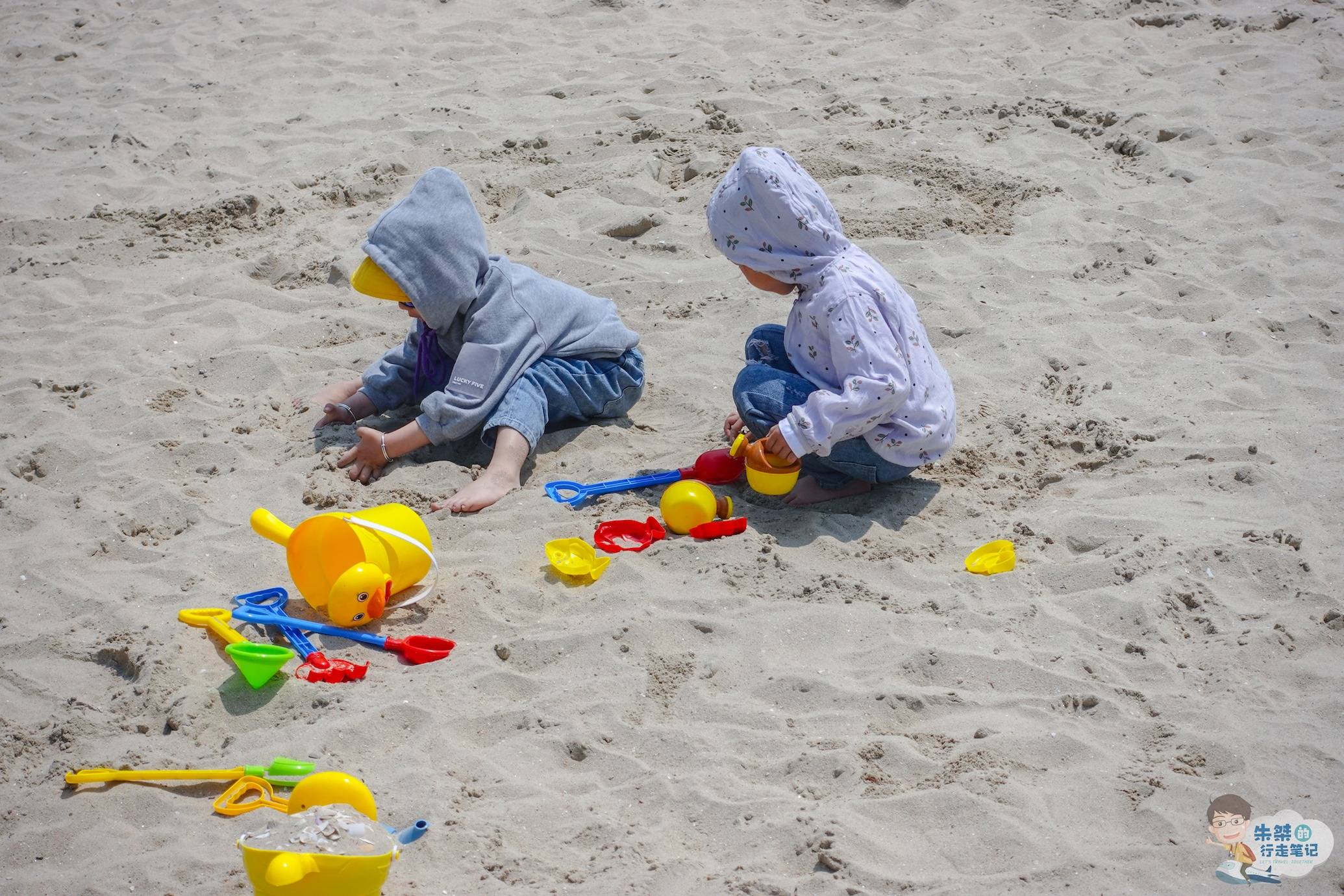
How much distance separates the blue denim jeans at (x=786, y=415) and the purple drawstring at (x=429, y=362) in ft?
3.44

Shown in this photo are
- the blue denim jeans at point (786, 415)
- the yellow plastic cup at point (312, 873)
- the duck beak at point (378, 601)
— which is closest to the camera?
the yellow plastic cup at point (312, 873)

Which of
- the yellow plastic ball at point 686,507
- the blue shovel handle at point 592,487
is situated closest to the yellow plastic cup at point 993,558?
the yellow plastic ball at point 686,507

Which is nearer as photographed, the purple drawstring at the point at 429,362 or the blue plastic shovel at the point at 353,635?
the blue plastic shovel at the point at 353,635

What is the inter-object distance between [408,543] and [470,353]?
874 millimetres

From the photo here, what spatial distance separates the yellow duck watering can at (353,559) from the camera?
2.74 metres

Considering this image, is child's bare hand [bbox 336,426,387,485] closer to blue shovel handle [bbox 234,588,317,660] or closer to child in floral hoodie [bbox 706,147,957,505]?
blue shovel handle [bbox 234,588,317,660]

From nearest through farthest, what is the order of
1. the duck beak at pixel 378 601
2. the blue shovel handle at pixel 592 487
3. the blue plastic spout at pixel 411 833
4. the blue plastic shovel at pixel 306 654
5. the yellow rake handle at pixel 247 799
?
the blue plastic spout at pixel 411 833 < the yellow rake handle at pixel 247 799 < the blue plastic shovel at pixel 306 654 < the duck beak at pixel 378 601 < the blue shovel handle at pixel 592 487

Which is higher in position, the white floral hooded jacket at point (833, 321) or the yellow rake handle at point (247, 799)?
the white floral hooded jacket at point (833, 321)

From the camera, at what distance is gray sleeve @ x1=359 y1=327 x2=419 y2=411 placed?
12.4 ft

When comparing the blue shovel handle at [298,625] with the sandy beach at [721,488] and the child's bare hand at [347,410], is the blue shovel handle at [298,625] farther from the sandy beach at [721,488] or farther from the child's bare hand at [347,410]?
the child's bare hand at [347,410]

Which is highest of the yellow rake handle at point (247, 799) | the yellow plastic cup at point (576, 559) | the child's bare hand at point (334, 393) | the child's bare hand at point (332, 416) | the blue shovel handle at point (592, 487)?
the child's bare hand at point (334, 393)

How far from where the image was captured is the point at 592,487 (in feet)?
11.0

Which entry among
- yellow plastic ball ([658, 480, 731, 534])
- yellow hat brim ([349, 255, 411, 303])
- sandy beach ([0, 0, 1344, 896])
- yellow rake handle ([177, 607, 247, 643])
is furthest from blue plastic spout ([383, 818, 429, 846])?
yellow hat brim ([349, 255, 411, 303])

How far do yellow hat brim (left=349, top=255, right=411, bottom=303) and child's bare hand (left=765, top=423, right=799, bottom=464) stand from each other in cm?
123
